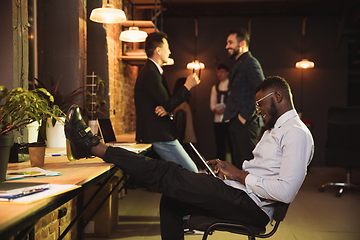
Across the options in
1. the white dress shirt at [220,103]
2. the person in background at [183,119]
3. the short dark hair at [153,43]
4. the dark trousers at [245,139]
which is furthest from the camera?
the white dress shirt at [220,103]

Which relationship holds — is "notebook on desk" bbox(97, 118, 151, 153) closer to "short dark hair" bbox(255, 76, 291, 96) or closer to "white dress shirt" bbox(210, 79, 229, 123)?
"short dark hair" bbox(255, 76, 291, 96)

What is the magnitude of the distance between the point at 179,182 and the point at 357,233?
82.3 inches

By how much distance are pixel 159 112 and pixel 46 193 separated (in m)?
1.51

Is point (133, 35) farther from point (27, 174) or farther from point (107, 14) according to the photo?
point (27, 174)

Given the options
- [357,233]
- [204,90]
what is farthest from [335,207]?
[204,90]

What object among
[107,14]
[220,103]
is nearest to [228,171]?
[107,14]

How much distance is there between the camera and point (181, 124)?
468cm

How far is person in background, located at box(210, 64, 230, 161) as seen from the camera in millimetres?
4820

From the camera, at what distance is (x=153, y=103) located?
2432 millimetres

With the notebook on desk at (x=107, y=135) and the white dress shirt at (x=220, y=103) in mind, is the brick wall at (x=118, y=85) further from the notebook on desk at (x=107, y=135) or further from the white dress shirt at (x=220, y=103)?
the white dress shirt at (x=220, y=103)

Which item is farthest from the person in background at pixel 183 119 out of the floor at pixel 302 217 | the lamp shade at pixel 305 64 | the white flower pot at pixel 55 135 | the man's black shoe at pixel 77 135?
the lamp shade at pixel 305 64

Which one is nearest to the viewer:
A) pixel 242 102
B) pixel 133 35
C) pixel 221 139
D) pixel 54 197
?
pixel 54 197

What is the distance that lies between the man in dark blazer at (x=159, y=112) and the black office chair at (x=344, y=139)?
264 centimetres

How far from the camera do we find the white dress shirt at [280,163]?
138 centimetres
